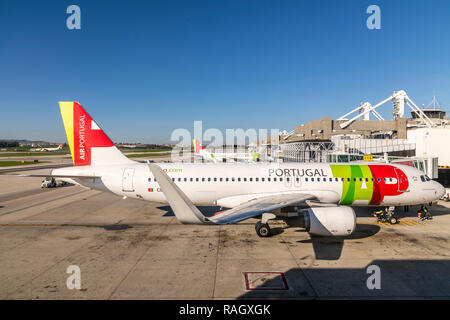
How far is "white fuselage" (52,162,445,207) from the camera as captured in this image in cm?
1591

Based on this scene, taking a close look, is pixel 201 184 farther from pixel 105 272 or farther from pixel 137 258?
pixel 105 272

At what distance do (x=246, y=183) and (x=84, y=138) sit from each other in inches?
494

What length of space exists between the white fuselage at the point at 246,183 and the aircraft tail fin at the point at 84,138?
1.18 m

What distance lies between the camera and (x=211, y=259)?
1134 cm

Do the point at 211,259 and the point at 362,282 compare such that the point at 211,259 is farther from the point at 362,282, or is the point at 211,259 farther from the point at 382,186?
the point at 382,186

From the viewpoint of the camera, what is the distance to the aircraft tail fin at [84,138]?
57.4 feet

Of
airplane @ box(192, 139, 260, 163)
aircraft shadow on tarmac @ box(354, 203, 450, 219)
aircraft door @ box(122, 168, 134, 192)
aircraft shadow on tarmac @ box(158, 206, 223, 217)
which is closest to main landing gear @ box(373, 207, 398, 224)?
aircraft shadow on tarmac @ box(354, 203, 450, 219)

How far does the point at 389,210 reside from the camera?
55.5 ft

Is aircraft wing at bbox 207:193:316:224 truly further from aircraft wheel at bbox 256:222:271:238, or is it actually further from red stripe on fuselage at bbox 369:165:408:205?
red stripe on fuselage at bbox 369:165:408:205

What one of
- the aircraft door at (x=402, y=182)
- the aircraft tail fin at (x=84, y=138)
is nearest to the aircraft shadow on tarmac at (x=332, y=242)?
the aircraft door at (x=402, y=182)

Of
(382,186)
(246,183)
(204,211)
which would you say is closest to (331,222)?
(246,183)

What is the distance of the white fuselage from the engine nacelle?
3171mm

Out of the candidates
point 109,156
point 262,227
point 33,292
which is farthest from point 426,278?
point 109,156

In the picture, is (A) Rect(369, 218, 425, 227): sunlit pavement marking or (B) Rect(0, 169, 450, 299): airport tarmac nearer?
(B) Rect(0, 169, 450, 299): airport tarmac
